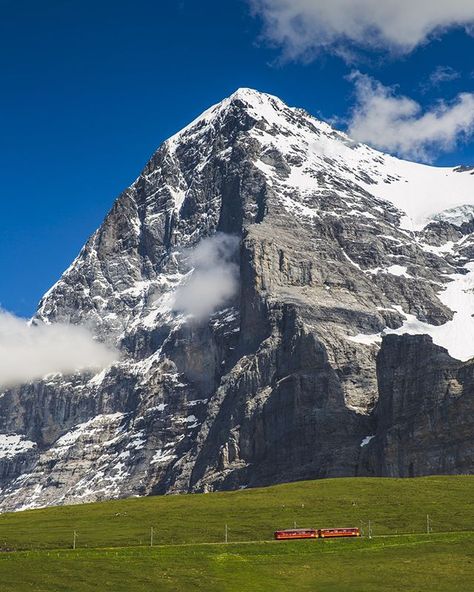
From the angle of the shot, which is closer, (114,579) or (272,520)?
(114,579)

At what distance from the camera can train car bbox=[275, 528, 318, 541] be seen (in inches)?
4852

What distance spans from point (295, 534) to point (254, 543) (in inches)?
219

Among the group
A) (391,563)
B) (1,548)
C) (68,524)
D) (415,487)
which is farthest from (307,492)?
(391,563)

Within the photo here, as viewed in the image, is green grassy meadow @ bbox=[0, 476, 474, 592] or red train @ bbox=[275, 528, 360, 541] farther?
red train @ bbox=[275, 528, 360, 541]

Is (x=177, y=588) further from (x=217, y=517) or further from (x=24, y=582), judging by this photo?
(x=217, y=517)

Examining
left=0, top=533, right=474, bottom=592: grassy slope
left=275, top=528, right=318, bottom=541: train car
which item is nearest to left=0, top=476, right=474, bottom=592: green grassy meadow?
left=0, top=533, right=474, bottom=592: grassy slope

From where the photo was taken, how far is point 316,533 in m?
124

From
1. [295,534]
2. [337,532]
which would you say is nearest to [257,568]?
[295,534]

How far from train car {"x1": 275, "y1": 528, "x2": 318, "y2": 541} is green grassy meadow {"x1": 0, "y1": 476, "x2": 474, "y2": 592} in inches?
132

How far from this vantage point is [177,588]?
88.6 meters

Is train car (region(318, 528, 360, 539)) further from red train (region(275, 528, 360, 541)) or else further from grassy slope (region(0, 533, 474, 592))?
grassy slope (region(0, 533, 474, 592))

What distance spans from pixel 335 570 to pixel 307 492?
74349 millimetres


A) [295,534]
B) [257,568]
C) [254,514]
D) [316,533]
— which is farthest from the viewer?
[254,514]

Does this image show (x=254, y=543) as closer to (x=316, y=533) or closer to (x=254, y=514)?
(x=316, y=533)
